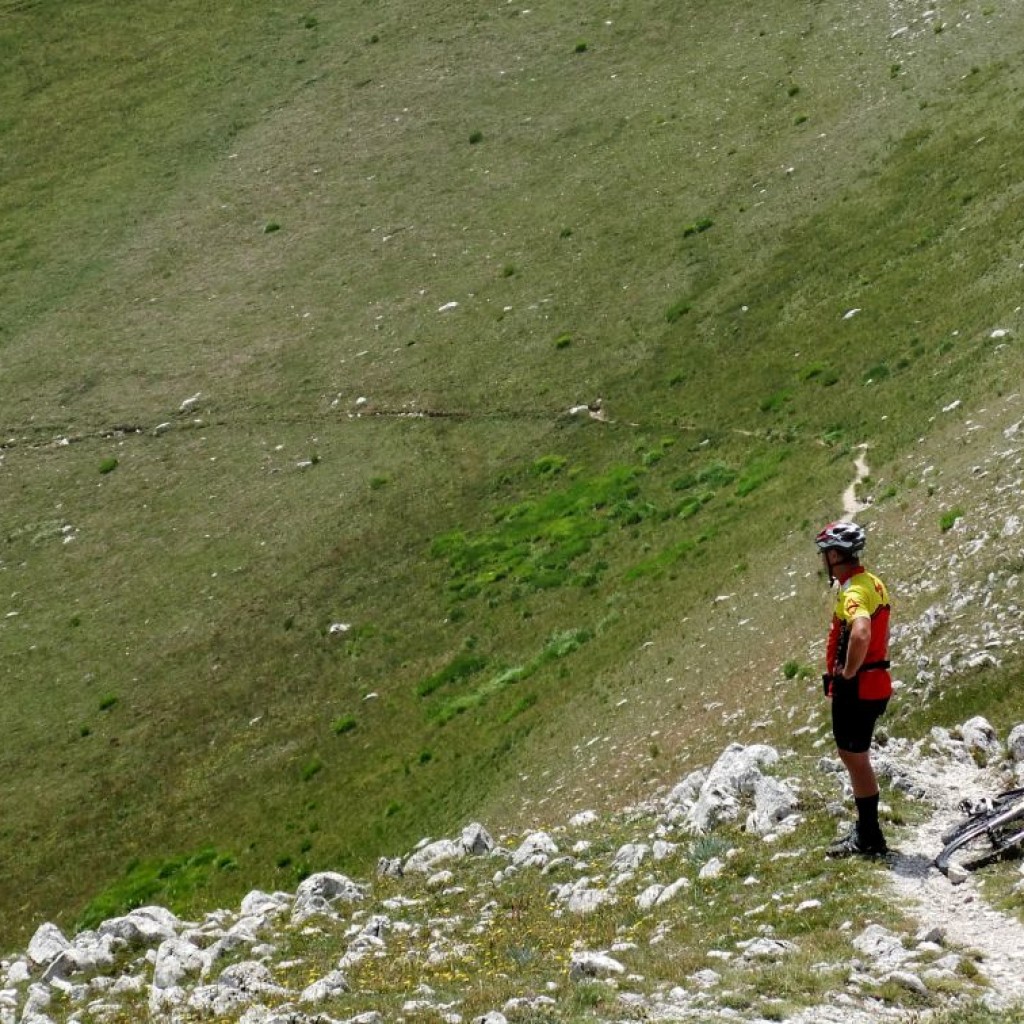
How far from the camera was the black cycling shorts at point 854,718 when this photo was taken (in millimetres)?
15586

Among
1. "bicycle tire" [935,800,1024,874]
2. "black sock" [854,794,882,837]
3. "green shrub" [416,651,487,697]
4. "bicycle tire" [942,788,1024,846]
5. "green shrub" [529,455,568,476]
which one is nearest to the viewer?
"bicycle tire" [935,800,1024,874]

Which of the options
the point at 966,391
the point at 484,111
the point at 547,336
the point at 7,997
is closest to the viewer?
the point at 7,997

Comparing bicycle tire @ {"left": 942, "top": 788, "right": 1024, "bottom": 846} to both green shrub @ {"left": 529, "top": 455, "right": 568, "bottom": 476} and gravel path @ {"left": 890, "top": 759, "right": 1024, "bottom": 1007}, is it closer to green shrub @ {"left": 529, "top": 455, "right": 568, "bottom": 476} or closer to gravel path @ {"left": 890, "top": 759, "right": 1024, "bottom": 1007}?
gravel path @ {"left": 890, "top": 759, "right": 1024, "bottom": 1007}

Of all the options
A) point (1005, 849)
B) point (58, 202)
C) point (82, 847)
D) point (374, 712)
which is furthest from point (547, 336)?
point (1005, 849)

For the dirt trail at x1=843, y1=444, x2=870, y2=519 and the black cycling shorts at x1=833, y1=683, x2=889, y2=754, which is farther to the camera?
the dirt trail at x1=843, y1=444, x2=870, y2=519

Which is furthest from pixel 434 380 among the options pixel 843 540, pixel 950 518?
pixel 843 540

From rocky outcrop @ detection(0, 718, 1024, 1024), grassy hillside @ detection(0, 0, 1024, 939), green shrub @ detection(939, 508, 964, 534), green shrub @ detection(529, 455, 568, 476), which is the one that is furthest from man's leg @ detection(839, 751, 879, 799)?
green shrub @ detection(529, 455, 568, 476)

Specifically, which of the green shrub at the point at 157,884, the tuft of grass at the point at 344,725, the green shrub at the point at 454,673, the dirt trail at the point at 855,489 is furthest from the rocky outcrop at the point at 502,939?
the tuft of grass at the point at 344,725

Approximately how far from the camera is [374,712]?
136ft

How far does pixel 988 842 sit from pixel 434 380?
46.1m

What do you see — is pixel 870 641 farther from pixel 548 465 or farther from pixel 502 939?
pixel 548 465

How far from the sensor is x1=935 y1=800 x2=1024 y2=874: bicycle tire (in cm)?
1497

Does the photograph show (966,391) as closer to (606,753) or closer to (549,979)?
(606,753)

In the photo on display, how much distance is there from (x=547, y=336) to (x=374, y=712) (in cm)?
2307
